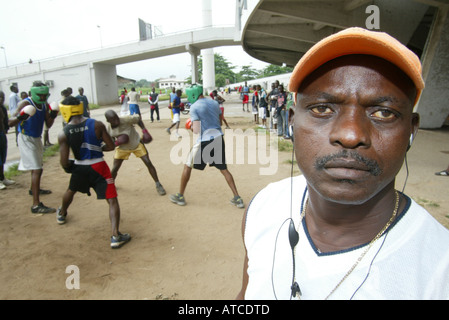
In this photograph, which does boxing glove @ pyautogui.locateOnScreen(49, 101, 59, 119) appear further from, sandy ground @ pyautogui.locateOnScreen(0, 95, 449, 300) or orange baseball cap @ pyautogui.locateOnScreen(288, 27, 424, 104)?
orange baseball cap @ pyautogui.locateOnScreen(288, 27, 424, 104)

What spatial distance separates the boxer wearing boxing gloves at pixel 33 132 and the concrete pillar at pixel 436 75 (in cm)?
1014

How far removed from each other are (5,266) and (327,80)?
3961 mm

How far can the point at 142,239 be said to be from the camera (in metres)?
3.87

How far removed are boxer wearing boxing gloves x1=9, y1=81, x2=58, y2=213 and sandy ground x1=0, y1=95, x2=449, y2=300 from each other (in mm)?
424

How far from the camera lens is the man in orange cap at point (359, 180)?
0.88m

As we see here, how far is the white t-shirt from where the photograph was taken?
34.4 inches

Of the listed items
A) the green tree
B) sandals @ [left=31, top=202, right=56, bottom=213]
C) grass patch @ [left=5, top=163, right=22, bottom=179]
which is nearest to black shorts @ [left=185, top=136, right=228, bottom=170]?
sandals @ [left=31, top=202, right=56, bottom=213]

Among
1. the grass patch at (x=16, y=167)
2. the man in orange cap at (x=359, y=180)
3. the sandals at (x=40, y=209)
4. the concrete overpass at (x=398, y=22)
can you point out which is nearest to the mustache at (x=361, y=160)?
the man in orange cap at (x=359, y=180)

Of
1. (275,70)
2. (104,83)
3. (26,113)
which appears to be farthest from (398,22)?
(275,70)

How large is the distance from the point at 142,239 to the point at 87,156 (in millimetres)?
1278

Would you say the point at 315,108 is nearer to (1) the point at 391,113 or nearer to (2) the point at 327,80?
(2) the point at 327,80

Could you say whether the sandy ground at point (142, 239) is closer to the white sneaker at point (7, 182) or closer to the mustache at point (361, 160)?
the white sneaker at point (7, 182)

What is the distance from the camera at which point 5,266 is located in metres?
3.35
